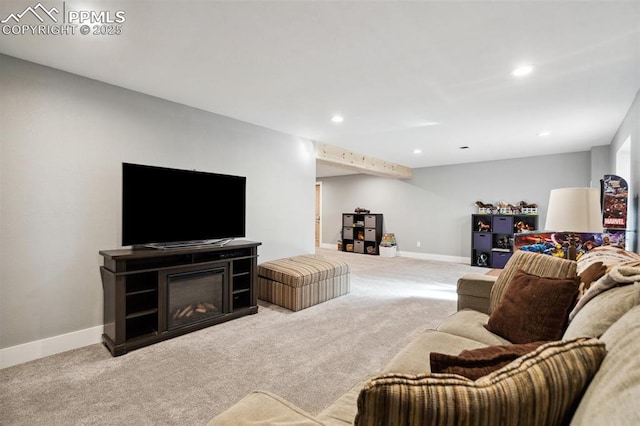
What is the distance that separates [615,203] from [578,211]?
1.63 m

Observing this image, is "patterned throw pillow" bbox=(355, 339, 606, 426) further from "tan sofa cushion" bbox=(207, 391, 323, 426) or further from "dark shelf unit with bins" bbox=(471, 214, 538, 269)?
"dark shelf unit with bins" bbox=(471, 214, 538, 269)

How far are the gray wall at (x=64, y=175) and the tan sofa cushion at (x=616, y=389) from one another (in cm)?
335

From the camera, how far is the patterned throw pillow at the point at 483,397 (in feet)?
1.92

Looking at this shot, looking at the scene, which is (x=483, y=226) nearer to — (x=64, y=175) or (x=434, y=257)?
(x=434, y=257)

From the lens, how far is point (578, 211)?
96.3 inches

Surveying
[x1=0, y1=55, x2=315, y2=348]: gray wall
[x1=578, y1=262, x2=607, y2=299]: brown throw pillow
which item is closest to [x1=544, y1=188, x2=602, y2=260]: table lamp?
[x1=578, y1=262, x2=607, y2=299]: brown throw pillow

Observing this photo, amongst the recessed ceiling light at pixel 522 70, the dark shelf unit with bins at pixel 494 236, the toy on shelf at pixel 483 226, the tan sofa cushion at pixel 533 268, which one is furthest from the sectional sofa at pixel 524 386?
the toy on shelf at pixel 483 226

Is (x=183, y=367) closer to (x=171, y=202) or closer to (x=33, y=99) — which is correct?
(x=171, y=202)

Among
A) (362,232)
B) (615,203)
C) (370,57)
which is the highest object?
(370,57)

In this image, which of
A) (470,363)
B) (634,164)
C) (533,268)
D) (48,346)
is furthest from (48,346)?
(634,164)

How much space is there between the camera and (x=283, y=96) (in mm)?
3211

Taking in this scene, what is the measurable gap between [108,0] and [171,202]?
1.77 meters

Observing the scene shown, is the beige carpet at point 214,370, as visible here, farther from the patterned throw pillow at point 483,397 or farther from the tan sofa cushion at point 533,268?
the patterned throw pillow at point 483,397

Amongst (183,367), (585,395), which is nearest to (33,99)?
(183,367)
